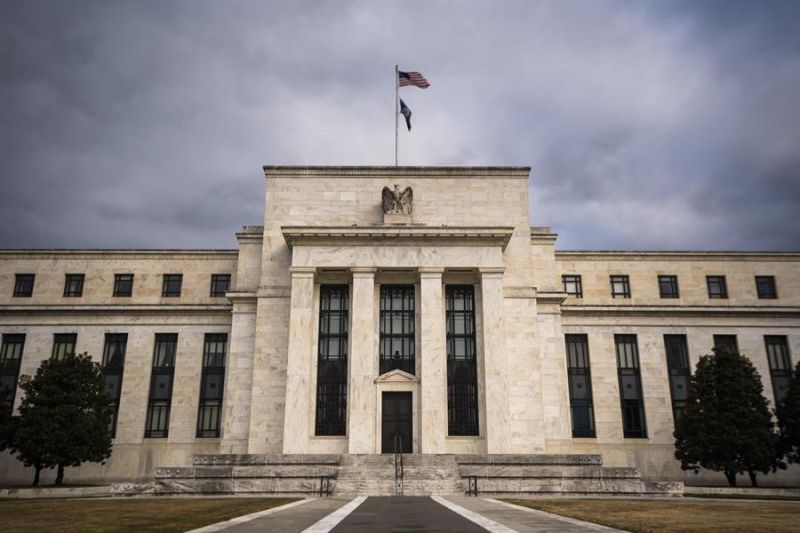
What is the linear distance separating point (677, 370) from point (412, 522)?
36.4 meters

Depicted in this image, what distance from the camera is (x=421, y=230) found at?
40.3 meters

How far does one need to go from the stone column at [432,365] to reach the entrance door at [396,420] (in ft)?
3.52

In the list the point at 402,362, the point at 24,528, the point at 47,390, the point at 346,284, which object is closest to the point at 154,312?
the point at 47,390

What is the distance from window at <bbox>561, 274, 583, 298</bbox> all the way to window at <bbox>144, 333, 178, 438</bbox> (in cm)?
2861

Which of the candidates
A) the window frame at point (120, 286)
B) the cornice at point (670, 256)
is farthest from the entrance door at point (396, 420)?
the window frame at point (120, 286)

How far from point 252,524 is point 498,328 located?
27846 mm

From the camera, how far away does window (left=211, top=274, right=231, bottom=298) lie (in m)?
46.2

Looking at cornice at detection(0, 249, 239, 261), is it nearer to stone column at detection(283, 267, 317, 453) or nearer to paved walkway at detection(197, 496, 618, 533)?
stone column at detection(283, 267, 317, 453)

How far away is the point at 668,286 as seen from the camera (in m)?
46.4

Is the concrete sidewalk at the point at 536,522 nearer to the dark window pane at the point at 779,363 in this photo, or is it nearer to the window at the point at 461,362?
the window at the point at 461,362

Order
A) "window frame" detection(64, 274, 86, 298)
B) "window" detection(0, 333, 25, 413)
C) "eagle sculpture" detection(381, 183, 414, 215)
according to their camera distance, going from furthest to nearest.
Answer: "window frame" detection(64, 274, 86, 298), "window" detection(0, 333, 25, 413), "eagle sculpture" detection(381, 183, 414, 215)

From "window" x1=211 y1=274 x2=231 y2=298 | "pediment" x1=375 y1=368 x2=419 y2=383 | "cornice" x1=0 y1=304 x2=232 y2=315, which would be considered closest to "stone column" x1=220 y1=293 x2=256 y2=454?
"cornice" x1=0 y1=304 x2=232 y2=315

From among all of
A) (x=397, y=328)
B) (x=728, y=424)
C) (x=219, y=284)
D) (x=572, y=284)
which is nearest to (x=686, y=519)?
(x=728, y=424)

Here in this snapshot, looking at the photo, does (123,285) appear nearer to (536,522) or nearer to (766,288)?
(536,522)
